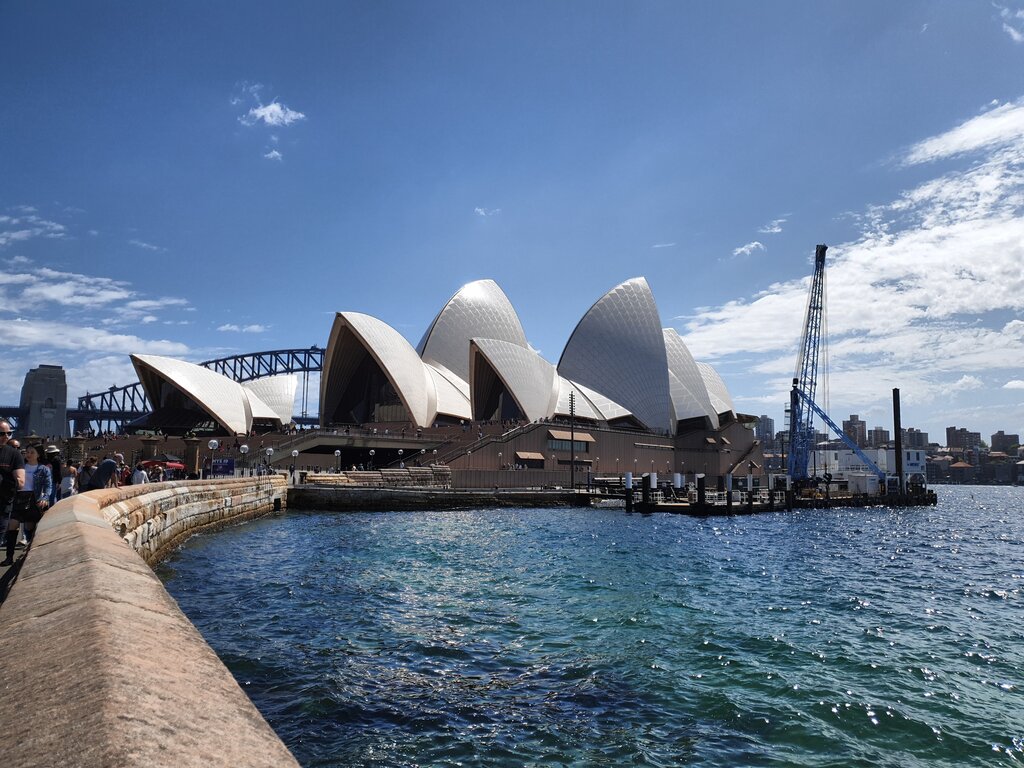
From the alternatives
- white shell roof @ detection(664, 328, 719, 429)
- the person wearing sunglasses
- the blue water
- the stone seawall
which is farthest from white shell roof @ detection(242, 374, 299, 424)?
the stone seawall

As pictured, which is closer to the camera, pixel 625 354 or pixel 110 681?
pixel 110 681

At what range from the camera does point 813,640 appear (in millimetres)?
9797

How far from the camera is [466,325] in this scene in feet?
229

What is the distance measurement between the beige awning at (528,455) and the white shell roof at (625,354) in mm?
16314

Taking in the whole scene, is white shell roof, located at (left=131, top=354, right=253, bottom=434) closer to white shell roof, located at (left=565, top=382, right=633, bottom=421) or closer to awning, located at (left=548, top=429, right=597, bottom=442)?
awning, located at (left=548, top=429, right=597, bottom=442)

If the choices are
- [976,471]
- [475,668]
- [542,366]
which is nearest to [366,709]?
[475,668]

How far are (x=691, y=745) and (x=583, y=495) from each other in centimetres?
3729

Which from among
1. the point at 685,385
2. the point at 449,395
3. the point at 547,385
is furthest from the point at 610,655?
the point at 685,385

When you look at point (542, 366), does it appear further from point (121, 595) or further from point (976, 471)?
point (976, 471)

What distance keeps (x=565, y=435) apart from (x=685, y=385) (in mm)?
27235

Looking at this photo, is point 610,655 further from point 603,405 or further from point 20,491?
point 603,405

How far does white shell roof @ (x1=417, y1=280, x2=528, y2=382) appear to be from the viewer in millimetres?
68500

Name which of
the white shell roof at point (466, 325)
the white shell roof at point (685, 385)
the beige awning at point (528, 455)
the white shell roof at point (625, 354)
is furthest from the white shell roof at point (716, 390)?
the beige awning at point (528, 455)

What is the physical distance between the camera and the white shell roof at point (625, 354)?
65750 millimetres
